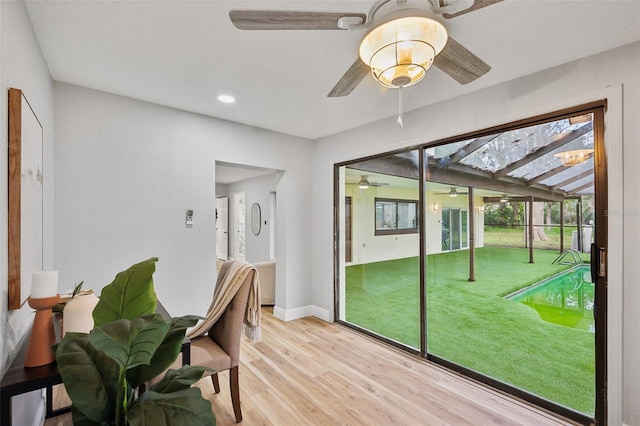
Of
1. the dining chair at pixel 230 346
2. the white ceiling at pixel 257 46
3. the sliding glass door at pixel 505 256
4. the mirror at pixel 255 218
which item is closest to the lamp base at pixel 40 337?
the dining chair at pixel 230 346

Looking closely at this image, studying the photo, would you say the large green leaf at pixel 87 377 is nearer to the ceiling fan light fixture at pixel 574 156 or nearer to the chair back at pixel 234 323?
the chair back at pixel 234 323

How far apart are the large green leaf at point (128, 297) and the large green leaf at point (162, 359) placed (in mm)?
124

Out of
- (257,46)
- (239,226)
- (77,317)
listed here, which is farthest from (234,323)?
(239,226)

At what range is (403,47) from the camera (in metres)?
1.35

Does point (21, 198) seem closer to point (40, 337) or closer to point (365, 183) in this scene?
point (40, 337)

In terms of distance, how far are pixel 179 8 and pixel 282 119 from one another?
1.79 meters

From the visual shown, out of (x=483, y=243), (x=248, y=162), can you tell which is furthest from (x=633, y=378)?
(x=248, y=162)

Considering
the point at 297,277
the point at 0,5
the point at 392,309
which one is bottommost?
the point at 392,309

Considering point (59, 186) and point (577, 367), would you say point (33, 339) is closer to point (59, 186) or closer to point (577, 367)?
point (59, 186)

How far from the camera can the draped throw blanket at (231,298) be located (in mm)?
2070

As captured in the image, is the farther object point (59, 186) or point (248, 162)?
point (248, 162)

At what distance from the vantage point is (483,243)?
276 cm

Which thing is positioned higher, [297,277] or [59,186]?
[59,186]

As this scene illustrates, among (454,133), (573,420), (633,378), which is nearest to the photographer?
(633,378)
